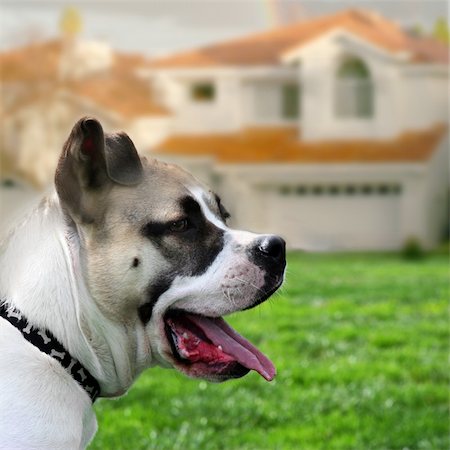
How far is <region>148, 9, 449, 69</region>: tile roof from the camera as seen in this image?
33.0 metres

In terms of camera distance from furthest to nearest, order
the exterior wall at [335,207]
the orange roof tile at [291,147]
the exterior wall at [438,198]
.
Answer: the orange roof tile at [291,147], the exterior wall at [438,198], the exterior wall at [335,207]

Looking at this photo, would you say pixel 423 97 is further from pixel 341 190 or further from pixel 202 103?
pixel 202 103

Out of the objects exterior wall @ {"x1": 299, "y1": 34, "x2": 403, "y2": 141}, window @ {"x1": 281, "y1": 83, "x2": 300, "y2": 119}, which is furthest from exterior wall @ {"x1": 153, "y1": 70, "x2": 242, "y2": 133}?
exterior wall @ {"x1": 299, "y1": 34, "x2": 403, "y2": 141}

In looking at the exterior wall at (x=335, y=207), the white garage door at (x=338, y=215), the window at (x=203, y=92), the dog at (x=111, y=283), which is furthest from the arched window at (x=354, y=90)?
the dog at (x=111, y=283)

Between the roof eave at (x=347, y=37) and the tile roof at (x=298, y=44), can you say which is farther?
the tile roof at (x=298, y=44)

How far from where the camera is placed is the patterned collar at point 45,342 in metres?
3.33

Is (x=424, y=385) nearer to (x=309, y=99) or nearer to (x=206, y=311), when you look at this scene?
(x=206, y=311)

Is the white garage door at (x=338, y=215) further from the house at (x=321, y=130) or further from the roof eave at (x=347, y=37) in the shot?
the roof eave at (x=347, y=37)

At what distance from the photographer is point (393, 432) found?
20.5ft

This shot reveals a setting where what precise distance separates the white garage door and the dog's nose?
26129 mm

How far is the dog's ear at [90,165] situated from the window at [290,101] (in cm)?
3013

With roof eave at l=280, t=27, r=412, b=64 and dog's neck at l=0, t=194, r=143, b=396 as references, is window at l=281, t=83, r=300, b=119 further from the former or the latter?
dog's neck at l=0, t=194, r=143, b=396

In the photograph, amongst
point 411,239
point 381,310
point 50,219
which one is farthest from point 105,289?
point 411,239

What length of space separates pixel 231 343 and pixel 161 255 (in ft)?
1.38
